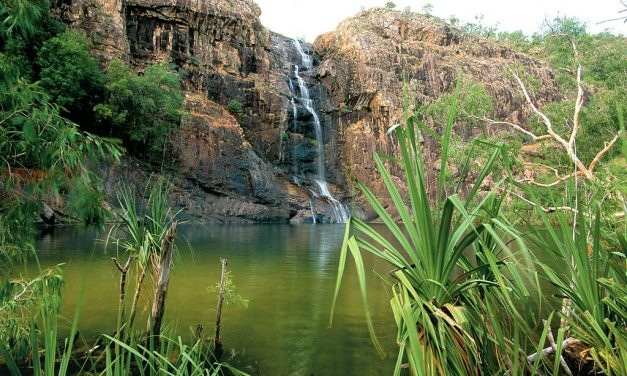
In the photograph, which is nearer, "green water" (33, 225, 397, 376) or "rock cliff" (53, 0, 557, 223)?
"green water" (33, 225, 397, 376)

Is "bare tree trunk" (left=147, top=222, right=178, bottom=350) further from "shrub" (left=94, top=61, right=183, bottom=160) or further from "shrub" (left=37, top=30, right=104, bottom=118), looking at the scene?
"shrub" (left=94, top=61, right=183, bottom=160)

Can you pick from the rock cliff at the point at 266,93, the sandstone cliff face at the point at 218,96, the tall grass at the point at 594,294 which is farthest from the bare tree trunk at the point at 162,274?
the sandstone cliff face at the point at 218,96

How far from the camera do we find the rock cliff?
99.4ft

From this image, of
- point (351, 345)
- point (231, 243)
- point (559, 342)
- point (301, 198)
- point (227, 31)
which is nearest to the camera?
point (559, 342)

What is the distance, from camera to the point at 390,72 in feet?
141

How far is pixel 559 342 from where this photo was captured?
1900mm

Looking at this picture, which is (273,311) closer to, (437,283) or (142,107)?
(437,283)

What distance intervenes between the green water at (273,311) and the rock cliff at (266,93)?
56.0ft

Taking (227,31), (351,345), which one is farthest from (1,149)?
(227,31)

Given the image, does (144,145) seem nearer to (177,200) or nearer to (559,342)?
(177,200)

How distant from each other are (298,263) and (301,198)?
22.1 m

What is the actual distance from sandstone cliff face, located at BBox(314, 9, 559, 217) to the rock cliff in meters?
0.13

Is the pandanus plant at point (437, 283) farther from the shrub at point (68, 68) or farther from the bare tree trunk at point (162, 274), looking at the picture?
the shrub at point (68, 68)

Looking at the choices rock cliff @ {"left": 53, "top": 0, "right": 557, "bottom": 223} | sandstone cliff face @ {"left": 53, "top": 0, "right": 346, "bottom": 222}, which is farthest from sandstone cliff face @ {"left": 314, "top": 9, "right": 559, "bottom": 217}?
sandstone cliff face @ {"left": 53, "top": 0, "right": 346, "bottom": 222}
